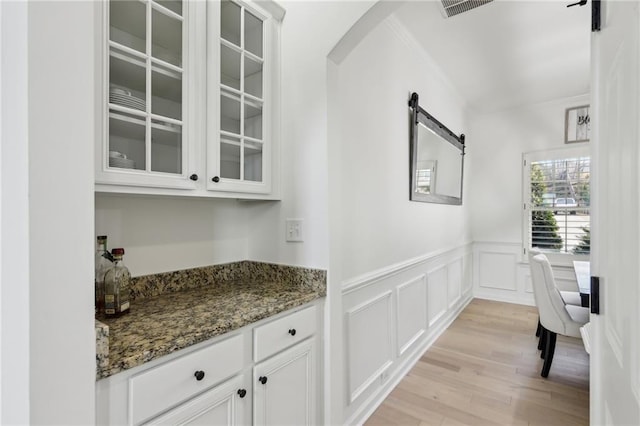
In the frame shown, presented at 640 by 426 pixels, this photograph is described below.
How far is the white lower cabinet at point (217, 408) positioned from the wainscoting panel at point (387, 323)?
0.76 m

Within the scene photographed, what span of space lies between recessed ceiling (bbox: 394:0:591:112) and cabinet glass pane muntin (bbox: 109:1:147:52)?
1737 mm

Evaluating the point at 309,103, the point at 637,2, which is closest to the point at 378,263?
the point at 309,103

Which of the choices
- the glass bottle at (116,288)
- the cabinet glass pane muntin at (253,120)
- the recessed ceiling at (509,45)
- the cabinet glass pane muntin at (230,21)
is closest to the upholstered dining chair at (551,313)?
the recessed ceiling at (509,45)

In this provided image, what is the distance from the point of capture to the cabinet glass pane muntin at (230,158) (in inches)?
56.8

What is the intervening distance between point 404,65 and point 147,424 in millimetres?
2754

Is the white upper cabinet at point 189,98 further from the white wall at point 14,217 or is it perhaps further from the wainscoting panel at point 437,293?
the wainscoting panel at point 437,293

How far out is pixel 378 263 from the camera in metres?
2.15

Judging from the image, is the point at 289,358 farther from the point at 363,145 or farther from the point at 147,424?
the point at 363,145

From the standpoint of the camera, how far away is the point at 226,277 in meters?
1.77

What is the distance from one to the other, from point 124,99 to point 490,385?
2.87m

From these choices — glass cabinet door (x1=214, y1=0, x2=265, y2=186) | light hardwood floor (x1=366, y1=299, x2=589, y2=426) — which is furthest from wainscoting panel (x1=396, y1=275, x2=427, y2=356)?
glass cabinet door (x1=214, y1=0, x2=265, y2=186)

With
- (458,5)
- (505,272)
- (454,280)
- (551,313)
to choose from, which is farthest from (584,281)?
(505,272)

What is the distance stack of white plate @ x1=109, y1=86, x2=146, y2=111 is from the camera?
3.66 feet

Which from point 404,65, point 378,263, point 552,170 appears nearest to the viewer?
point 378,263
